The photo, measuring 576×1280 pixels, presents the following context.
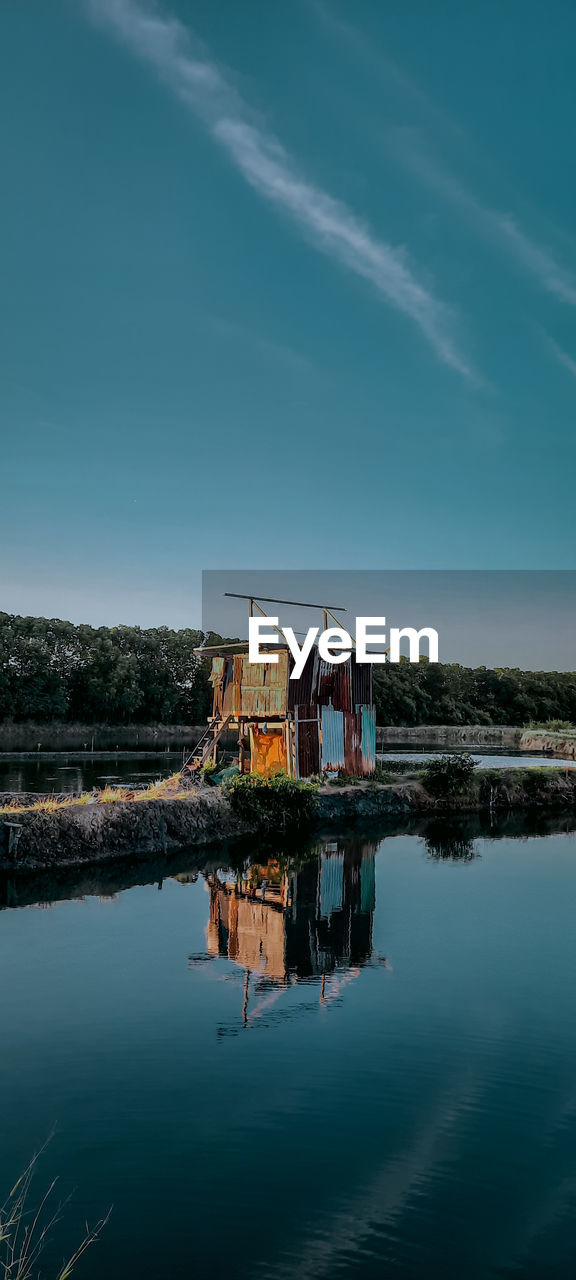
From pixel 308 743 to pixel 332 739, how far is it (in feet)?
4.90

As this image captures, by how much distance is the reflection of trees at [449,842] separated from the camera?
27.5m

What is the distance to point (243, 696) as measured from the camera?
34.3 m

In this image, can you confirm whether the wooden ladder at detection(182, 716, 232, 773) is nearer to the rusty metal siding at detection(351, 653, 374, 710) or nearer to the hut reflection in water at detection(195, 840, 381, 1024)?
the rusty metal siding at detection(351, 653, 374, 710)

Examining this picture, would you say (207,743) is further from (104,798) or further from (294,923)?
(294,923)

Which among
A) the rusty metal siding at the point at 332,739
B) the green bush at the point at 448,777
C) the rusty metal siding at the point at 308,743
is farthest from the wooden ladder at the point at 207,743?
the green bush at the point at 448,777

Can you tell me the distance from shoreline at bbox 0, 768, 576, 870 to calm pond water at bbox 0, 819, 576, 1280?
2.00 m

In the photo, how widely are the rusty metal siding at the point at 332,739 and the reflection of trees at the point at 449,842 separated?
490 cm

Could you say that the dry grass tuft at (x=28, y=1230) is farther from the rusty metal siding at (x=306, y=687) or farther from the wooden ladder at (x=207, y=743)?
the rusty metal siding at (x=306, y=687)

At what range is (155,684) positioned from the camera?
95438 mm

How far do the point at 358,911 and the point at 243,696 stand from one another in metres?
15.4

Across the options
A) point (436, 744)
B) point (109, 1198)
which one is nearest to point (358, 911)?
point (109, 1198)

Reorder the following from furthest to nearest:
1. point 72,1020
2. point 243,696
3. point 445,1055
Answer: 1. point 243,696
2. point 72,1020
3. point 445,1055

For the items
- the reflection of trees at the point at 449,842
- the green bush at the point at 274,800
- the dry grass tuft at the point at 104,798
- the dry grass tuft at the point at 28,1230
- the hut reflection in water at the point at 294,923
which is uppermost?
the dry grass tuft at the point at 104,798

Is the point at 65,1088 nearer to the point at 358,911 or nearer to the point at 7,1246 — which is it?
the point at 7,1246
